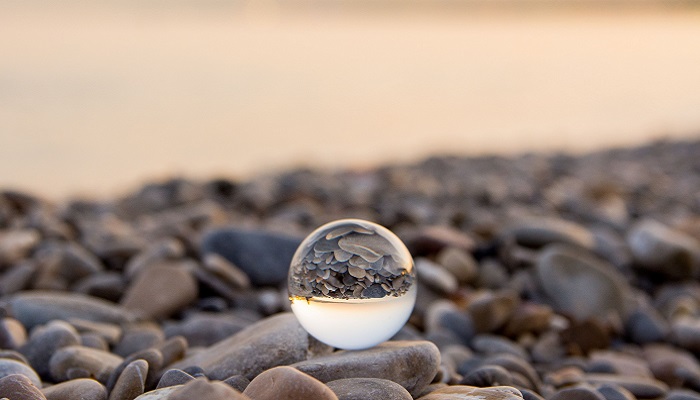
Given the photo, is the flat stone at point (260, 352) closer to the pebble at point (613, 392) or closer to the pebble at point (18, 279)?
the pebble at point (613, 392)

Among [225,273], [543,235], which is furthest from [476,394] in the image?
[543,235]

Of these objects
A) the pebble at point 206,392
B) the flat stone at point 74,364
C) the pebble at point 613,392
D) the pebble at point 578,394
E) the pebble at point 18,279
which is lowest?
the pebble at point 18,279

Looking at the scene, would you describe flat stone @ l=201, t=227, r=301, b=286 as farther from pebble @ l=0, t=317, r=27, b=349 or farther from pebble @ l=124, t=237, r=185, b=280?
pebble @ l=0, t=317, r=27, b=349

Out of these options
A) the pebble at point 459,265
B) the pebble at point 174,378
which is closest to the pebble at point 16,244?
the pebble at point 459,265

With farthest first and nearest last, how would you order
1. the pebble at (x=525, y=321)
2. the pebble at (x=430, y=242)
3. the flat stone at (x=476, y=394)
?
the pebble at (x=430, y=242)
the pebble at (x=525, y=321)
the flat stone at (x=476, y=394)

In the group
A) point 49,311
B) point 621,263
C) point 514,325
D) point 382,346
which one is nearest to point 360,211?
point 621,263

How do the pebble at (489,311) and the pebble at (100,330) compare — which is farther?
the pebble at (489,311)

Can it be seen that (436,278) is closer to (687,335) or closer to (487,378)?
(687,335)

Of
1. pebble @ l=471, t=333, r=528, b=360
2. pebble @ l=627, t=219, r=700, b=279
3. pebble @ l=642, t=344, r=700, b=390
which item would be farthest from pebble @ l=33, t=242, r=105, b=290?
pebble @ l=627, t=219, r=700, b=279
